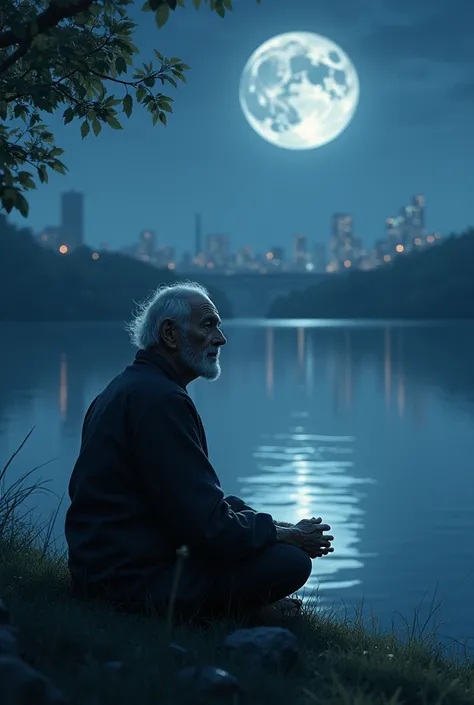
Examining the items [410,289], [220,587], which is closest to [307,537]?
[220,587]

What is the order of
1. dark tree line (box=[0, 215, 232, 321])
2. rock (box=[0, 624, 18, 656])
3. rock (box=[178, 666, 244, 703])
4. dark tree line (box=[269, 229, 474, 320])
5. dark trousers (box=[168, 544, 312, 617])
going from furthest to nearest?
1. dark tree line (box=[269, 229, 474, 320])
2. dark tree line (box=[0, 215, 232, 321])
3. dark trousers (box=[168, 544, 312, 617])
4. rock (box=[178, 666, 244, 703])
5. rock (box=[0, 624, 18, 656])

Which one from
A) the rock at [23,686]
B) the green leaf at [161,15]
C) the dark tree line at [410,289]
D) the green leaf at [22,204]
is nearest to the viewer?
the rock at [23,686]

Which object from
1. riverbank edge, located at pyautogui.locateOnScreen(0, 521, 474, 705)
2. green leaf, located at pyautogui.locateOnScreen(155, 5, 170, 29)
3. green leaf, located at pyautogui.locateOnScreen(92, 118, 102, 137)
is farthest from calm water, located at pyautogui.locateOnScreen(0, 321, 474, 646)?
green leaf, located at pyautogui.locateOnScreen(155, 5, 170, 29)

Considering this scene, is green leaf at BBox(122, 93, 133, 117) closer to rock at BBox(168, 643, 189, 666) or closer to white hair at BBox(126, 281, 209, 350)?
white hair at BBox(126, 281, 209, 350)

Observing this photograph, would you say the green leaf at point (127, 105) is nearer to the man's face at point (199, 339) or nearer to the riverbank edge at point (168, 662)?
the man's face at point (199, 339)

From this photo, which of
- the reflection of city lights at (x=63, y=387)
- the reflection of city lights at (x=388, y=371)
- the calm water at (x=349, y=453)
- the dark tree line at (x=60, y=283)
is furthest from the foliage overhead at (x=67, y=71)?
the dark tree line at (x=60, y=283)

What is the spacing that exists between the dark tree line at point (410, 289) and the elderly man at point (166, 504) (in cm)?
15781

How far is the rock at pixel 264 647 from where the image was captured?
14.7 feet

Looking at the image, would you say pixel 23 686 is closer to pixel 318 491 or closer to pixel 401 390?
pixel 318 491

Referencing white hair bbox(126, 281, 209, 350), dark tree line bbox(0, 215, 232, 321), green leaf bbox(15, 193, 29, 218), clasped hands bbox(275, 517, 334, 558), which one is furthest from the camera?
dark tree line bbox(0, 215, 232, 321)

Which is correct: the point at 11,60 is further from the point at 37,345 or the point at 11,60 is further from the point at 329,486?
the point at 37,345

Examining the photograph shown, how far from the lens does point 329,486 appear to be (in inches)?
691

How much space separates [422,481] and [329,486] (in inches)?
70.9

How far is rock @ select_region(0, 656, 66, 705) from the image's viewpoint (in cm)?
352
